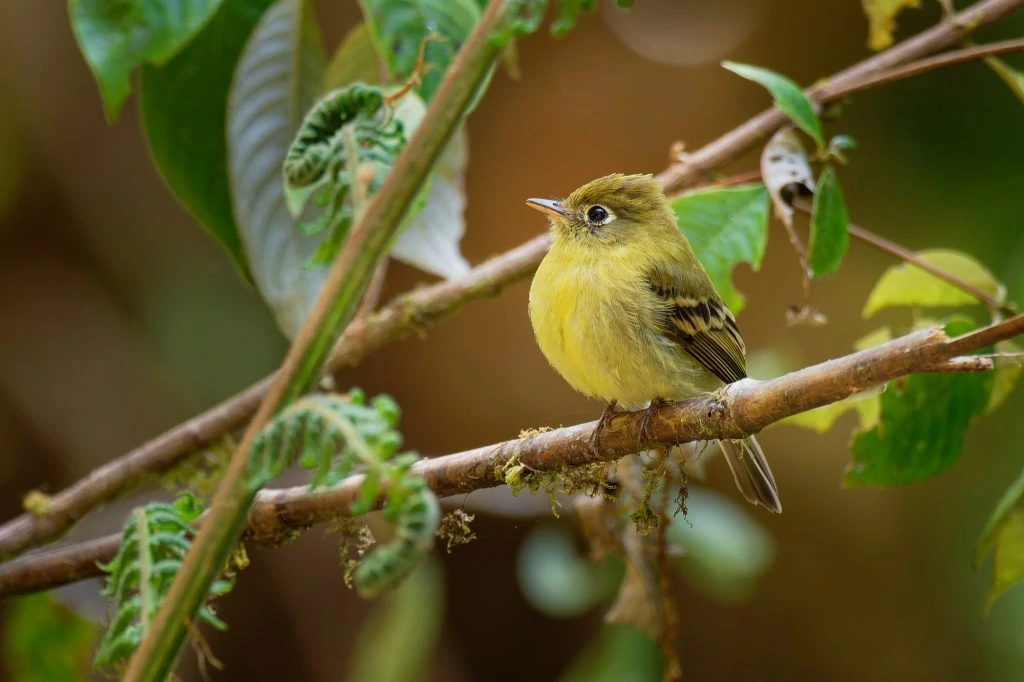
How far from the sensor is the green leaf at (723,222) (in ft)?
6.17

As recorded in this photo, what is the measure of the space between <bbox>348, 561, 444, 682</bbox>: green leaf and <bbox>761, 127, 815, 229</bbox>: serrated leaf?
4.08 feet

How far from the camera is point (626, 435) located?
4.96 ft

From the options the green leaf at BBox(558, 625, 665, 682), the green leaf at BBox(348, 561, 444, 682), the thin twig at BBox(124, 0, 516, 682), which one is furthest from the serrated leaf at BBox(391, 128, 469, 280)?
the thin twig at BBox(124, 0, 516, 682)

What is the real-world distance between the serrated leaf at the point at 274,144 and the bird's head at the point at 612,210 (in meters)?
0.53

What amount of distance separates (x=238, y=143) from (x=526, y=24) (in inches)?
52.4

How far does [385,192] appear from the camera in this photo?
2.85ft

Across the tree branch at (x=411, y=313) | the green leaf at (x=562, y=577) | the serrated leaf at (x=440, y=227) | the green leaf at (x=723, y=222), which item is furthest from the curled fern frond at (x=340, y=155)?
the green leaf at (x=562, y=577)

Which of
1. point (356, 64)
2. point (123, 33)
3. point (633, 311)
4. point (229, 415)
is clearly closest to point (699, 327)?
point (633, 311)

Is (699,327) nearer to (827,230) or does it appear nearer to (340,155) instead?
(827,230)

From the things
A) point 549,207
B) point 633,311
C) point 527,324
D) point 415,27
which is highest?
point 415,27

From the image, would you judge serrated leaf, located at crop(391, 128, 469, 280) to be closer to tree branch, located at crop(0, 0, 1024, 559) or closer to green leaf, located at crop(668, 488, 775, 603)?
tree branch, located at crop(0, 0, 1024, 559)

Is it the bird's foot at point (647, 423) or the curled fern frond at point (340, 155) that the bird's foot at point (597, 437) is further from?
the curled fern frond at point (340, 155)

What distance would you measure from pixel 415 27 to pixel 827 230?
81 centimetres

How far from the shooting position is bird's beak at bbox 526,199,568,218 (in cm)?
220
